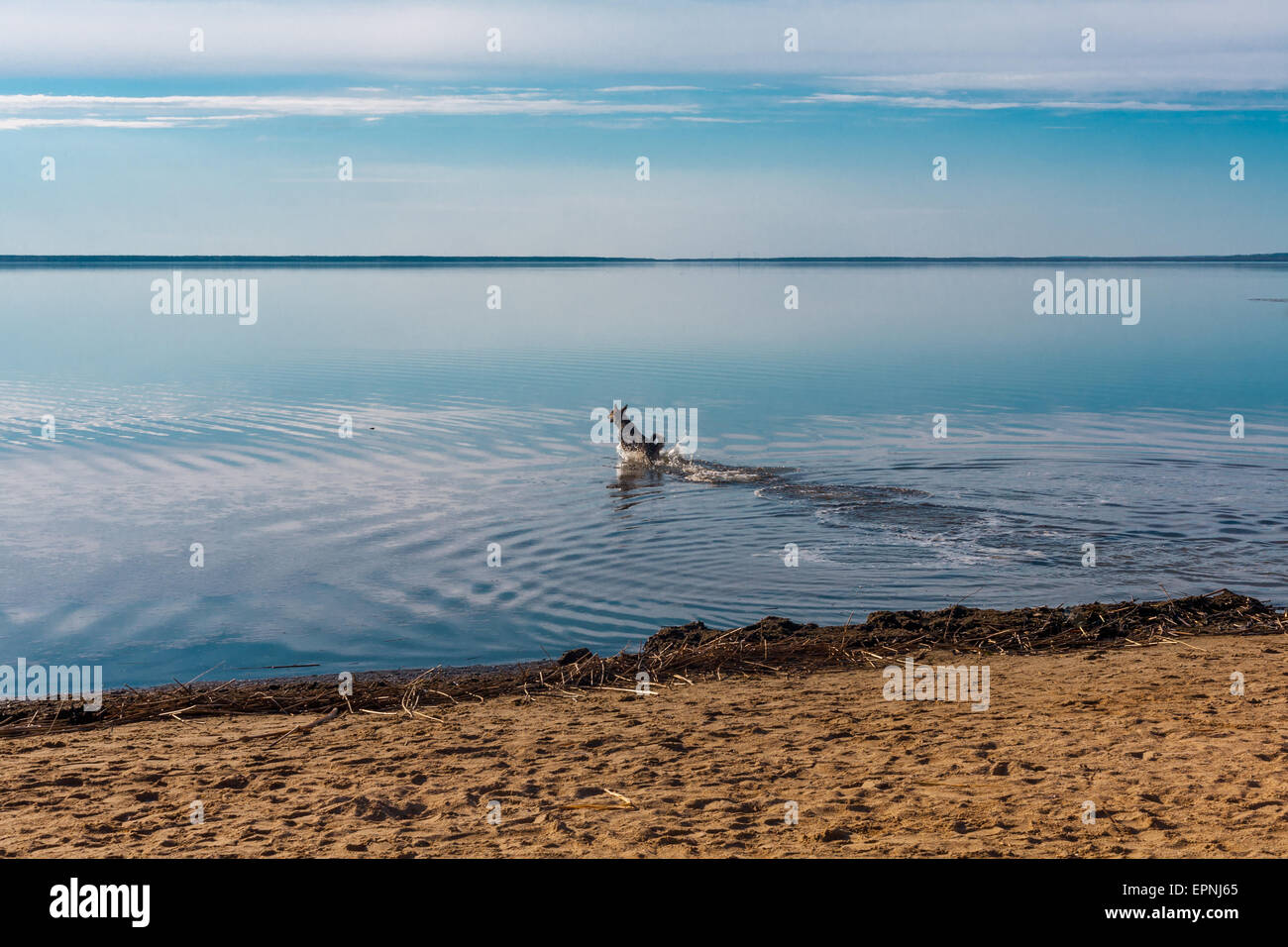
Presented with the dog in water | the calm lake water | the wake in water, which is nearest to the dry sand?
the calm lake water

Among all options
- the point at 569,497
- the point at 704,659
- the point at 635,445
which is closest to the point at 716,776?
Answer: the point at 704,659

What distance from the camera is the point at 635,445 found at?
2378 centimetres

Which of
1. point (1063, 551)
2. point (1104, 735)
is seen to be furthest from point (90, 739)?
point (1063, 551)

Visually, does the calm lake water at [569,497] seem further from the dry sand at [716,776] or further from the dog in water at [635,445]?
the dry sand at [716,776]

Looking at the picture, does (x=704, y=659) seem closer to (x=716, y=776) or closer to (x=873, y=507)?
(x=716, y=776)

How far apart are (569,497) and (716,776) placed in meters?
13.0

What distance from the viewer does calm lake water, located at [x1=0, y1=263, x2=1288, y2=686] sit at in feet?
45.6

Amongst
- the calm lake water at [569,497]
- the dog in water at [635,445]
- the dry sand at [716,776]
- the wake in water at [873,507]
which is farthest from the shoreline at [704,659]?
the dog in water at [635,445]

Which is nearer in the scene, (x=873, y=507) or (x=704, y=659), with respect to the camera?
(x=704, y=659)

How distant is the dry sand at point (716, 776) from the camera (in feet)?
21.5

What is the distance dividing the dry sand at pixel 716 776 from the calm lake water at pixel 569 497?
326 cm

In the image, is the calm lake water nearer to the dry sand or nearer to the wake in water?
the wake in water

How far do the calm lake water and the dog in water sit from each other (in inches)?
21.2

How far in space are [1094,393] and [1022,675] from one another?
87.6 ft
